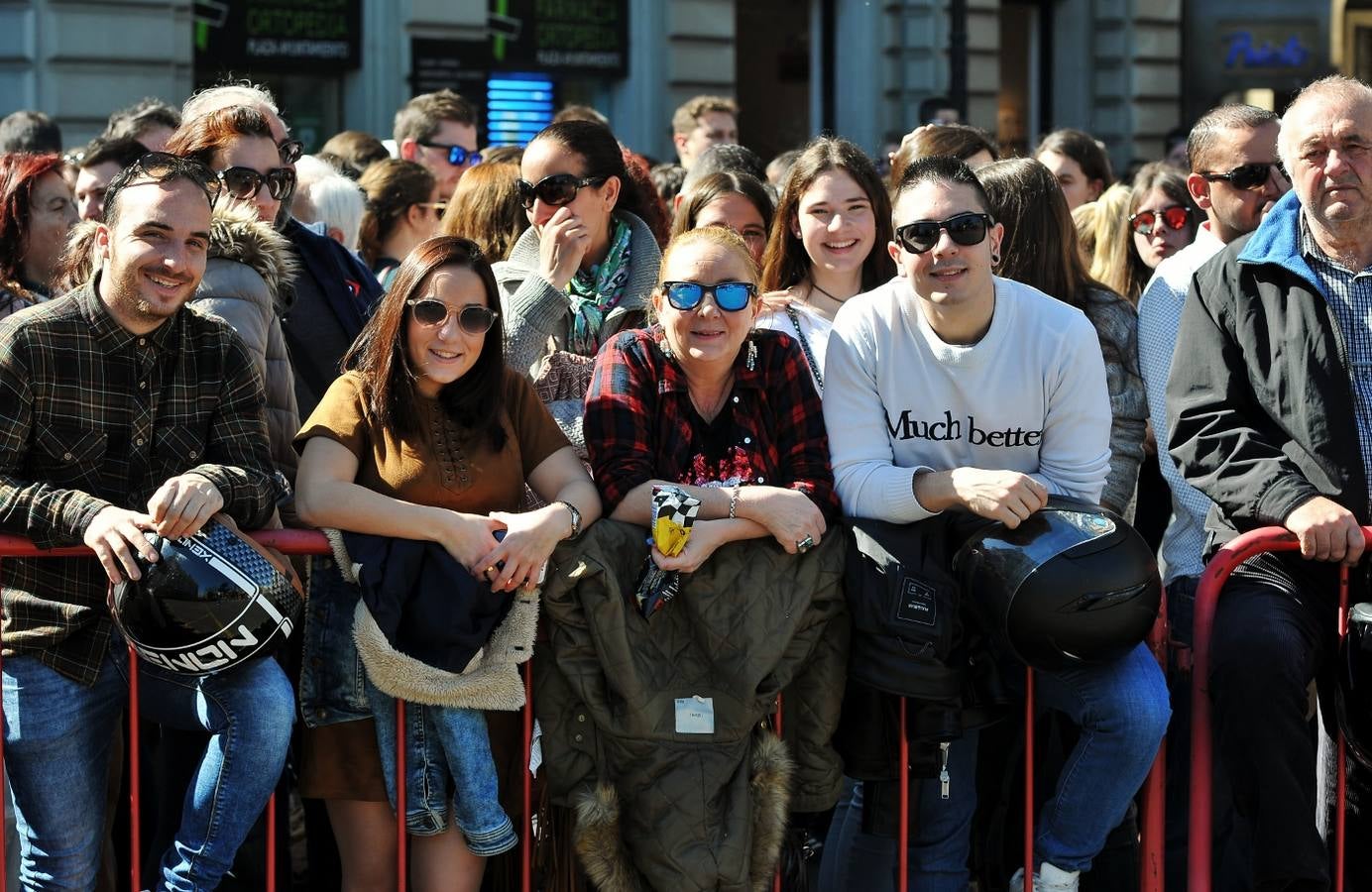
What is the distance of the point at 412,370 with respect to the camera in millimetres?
4348

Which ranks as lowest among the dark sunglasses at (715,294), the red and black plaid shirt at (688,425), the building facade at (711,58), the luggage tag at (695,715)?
the luggage tag at (695,715)

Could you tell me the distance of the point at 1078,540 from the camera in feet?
14.0

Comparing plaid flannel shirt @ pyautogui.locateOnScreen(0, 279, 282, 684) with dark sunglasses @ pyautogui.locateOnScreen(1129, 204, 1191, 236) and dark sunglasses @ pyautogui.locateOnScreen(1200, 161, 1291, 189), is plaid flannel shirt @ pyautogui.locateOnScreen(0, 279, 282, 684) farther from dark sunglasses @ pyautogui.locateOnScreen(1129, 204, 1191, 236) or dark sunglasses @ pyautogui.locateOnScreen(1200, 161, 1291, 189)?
dark sunglasses @ pyautogui.locateOnScreen(1129, 204, 1191, 236)

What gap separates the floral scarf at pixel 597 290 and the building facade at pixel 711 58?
9462 millimetres

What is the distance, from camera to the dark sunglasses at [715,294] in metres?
4.43

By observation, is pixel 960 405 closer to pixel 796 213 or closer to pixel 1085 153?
pixel 796 213

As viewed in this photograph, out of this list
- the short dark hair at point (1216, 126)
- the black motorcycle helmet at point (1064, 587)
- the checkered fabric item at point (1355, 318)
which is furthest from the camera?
the short dark hair at point (1216, 126)

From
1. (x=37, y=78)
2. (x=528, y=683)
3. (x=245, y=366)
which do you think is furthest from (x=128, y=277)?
(x=37, y=78)

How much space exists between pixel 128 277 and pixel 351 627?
3.32 ft

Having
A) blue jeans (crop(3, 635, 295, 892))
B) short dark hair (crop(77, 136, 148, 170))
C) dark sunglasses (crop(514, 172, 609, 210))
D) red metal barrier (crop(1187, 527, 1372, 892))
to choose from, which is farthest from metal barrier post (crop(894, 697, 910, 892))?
short dark hair (crop(77, 136, 148, 170))

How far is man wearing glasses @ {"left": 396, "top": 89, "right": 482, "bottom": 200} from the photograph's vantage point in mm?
9031

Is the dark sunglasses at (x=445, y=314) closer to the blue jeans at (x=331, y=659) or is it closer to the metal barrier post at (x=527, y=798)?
the blue jeans at (x=331, y=659)

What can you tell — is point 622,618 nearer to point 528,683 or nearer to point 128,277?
point 528,683

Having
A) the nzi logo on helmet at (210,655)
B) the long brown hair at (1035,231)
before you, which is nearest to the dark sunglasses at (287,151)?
the nzi logo on helmet at (210,655)
